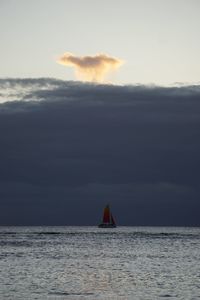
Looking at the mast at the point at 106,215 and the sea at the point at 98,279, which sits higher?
the mast at the point at 106,215

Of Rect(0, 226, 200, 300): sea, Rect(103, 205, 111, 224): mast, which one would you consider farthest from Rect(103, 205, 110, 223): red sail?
Rect(0, 226, 200, 300): sea

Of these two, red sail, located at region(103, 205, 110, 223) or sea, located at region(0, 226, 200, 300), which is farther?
red sail, located at region(103, 205, 110, 223)

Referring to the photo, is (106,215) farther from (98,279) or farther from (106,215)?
(98,279)

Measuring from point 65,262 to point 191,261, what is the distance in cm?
1252

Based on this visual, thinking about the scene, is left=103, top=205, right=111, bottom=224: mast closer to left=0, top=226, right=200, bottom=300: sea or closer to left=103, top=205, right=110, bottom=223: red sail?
left=103, top=205, right=110, bottom=223: red sail

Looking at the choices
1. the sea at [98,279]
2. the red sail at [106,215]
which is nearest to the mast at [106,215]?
the red sail at [106,215]

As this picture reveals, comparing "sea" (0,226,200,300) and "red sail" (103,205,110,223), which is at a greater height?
"red sail" (103,205,110,223)

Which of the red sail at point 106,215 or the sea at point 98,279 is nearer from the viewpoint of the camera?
the sea at point 98,279

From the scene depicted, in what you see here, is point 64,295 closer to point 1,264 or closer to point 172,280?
point 172,280

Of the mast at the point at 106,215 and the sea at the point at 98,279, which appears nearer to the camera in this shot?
the sea at the point at 98,279

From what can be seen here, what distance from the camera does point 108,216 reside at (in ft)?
606

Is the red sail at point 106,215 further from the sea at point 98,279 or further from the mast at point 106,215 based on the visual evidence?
the sea at point 98,279

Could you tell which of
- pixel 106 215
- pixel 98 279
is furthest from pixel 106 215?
pixel 98 279

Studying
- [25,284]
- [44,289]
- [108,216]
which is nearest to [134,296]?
[44,289]
